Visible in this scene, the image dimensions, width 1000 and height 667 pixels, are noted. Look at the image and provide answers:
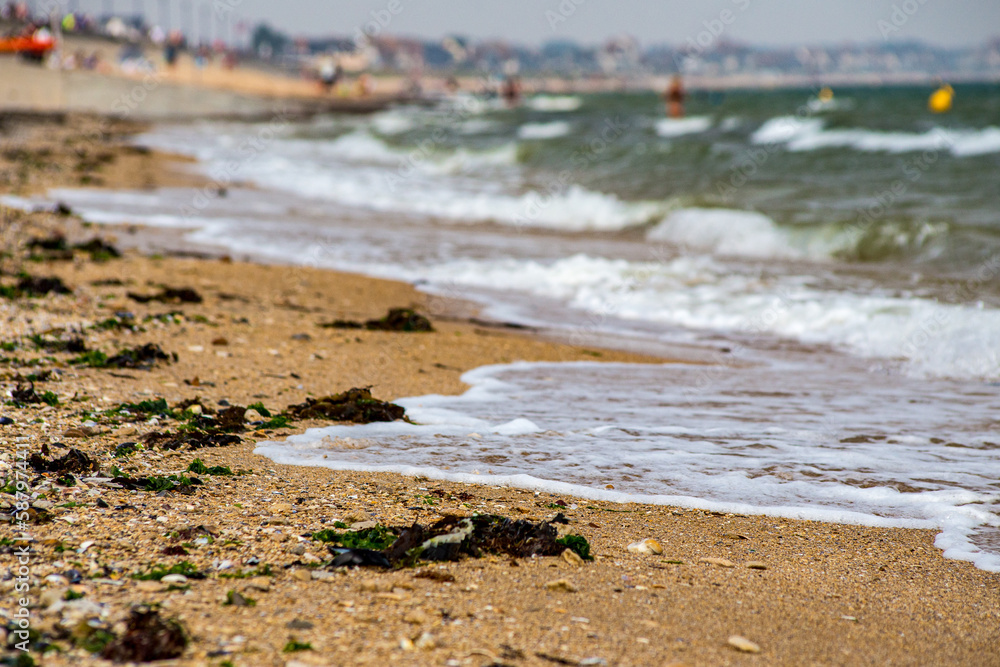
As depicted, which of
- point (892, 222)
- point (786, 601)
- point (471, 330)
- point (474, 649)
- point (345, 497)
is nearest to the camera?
point (474, 649)

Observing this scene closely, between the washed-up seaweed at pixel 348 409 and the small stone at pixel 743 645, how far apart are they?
2.82 m

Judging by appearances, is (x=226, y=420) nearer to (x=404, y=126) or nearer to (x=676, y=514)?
(x=676, y=514)

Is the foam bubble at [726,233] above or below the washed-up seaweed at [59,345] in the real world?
above

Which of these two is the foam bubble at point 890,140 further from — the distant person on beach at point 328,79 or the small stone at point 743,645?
the distant person on beach at point 328,79

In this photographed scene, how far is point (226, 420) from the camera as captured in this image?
4770 millimetres

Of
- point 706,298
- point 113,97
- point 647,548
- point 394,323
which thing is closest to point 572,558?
point 647,548

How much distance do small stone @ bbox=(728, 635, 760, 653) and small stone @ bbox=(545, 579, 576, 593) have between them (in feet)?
1.88

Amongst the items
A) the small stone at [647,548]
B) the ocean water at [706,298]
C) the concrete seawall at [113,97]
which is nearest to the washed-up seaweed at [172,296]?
the ocean water at [706,298]

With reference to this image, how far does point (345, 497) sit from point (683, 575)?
4.89ft

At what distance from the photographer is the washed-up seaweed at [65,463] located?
146 inches

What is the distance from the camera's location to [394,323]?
299 inches

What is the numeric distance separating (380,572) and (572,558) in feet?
2.40

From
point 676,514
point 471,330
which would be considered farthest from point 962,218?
point 676,514

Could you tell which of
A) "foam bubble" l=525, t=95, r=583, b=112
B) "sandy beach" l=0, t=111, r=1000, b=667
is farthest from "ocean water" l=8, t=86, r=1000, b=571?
"foam bubble" l=525, t=95, r=583, b=112
